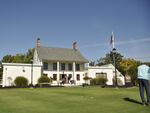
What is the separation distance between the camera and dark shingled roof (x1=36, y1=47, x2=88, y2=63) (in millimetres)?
51781

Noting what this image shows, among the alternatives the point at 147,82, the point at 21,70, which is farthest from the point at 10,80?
the point at 147,82

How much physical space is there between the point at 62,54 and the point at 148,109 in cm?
4633

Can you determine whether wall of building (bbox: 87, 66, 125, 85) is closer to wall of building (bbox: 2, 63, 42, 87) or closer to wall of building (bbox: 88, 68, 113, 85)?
wall of building (bbox: 88, 68, 113, 85)

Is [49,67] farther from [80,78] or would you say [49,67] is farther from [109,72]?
[109,72]

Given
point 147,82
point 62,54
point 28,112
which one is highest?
point 62,54


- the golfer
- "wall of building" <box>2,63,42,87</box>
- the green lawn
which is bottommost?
the green lawn

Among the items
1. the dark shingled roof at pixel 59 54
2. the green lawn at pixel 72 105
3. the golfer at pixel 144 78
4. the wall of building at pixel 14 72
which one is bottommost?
the green lawn at pixel 72 105

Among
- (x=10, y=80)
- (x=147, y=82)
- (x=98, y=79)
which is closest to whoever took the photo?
(x=147, y=82)

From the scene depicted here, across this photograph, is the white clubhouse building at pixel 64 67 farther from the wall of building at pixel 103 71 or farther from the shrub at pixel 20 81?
the shrub at pixel 20 81

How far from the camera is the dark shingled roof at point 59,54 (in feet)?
170

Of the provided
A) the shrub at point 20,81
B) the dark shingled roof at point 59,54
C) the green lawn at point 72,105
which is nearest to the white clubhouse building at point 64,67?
the dark shingled roof at point 59,54

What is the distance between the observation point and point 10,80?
43844 millimetres

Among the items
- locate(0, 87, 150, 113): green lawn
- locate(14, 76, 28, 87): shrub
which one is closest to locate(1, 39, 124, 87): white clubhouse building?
locate(14, 76, 28, 87): shrub

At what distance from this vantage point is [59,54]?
54188mm
